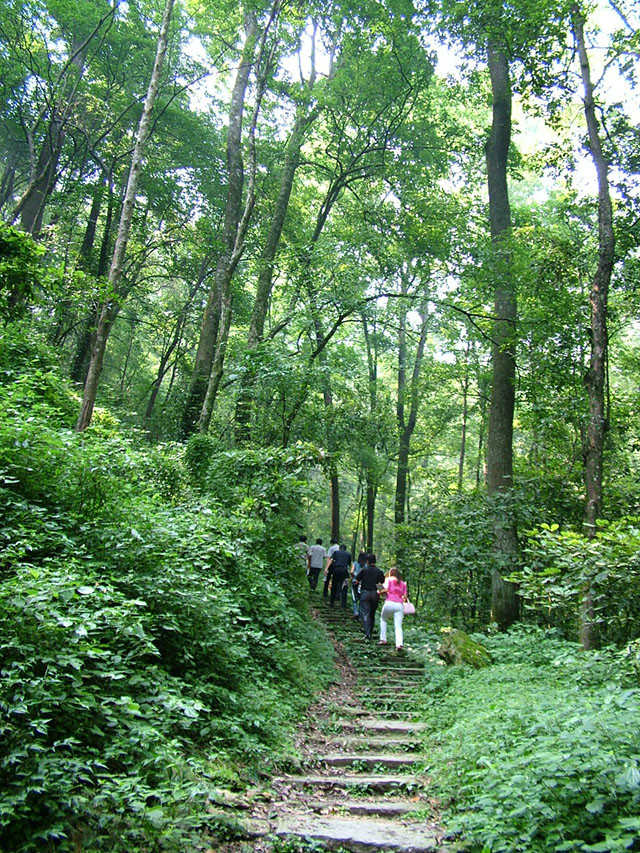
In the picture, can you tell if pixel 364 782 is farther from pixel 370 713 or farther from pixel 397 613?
pixel 397 613

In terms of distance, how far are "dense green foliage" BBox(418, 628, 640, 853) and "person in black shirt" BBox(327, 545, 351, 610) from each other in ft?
26.3

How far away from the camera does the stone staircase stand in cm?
355

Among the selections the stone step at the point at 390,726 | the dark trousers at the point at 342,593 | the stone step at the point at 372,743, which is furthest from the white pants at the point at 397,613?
the dark trousers at the point at 342,593

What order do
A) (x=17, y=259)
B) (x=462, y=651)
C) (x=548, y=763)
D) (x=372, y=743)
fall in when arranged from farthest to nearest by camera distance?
(x=462, y=651)
(x=17, y=259)
(x=372, y=743)
(x=548, y=763)

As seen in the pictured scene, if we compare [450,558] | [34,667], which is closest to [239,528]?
[34,667]

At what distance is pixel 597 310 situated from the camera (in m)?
8.43

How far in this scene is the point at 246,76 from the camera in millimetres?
15266

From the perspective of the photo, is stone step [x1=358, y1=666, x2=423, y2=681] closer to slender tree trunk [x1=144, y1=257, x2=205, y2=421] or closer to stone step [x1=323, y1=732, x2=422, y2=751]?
stone step [x1=323, y1=732, x2=422, y2=751]

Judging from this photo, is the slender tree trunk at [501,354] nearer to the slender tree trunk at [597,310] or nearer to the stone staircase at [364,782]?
the slender tree trunk at [597,310]

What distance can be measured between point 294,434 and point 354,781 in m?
8.67

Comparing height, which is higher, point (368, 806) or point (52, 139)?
point (52, 139)

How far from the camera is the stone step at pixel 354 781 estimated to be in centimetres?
446

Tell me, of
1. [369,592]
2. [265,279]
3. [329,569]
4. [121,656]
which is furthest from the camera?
[329,569]

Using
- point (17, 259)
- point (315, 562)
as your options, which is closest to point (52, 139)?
point (17, 259)
